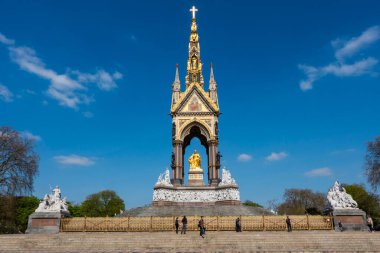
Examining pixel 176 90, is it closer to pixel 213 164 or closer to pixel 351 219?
pixel 213 164

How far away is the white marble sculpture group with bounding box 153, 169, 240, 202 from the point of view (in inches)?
1134

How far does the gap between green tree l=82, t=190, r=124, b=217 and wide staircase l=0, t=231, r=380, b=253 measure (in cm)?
4728

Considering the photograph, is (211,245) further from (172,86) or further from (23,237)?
(172,86)

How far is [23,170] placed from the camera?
1122 inches

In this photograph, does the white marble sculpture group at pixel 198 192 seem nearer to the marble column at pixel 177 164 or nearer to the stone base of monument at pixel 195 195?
the stone base of monument at pixel 195 195

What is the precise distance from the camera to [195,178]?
32.8m

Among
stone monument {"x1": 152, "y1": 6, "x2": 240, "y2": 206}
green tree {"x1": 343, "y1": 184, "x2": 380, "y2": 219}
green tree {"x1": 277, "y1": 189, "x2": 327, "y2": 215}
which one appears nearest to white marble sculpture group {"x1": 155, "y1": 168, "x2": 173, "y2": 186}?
stone monument {"x1": 152, "y1": 6, "x2": 240, "y2": 206}

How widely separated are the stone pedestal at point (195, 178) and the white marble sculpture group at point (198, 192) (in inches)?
87.7

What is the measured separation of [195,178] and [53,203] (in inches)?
598

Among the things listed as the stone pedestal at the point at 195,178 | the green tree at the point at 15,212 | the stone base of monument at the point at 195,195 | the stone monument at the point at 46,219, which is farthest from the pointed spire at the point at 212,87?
the green tree at the point at 15,212

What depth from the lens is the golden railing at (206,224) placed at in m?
19.1

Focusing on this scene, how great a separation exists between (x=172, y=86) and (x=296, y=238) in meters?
22.7

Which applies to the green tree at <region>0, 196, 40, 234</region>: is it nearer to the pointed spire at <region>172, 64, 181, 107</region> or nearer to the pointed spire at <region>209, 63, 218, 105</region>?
the pointed spire at <region>172, 64, 181, 107</region>

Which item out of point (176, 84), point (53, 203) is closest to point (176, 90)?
point (176, 84)
